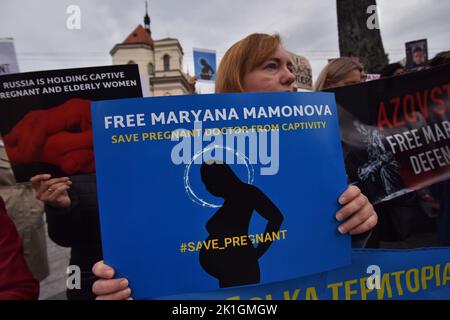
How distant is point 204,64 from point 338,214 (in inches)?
140

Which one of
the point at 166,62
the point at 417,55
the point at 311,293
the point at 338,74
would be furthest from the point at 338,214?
the point at 166,62

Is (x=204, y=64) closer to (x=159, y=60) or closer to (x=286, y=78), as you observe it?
(x=286, y=78)

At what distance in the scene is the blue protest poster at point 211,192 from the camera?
82 cm

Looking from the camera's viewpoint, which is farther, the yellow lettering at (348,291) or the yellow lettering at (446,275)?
the yellow lettering at (446,275)

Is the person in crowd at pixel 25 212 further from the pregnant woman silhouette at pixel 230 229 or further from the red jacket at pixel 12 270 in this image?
the pregnant woman silhouette at pixel 230 229

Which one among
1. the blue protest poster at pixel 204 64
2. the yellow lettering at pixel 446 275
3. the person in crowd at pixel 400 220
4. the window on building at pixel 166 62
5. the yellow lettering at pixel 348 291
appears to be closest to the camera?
the yellow lettering at pixel 348 291

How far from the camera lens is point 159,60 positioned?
124 feet

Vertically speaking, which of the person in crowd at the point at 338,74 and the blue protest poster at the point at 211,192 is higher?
the person in crowd at the point at 338,74

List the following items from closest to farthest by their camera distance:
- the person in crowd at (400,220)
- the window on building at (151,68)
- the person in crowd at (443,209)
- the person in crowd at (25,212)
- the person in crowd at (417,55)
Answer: the person in crowd at (400,220) → the person in crowd at (443,209) → the person in crowd at (25,212) → the person in crowd at (417,55) → the window on building at (151,68)

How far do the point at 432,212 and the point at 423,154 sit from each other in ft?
1.85

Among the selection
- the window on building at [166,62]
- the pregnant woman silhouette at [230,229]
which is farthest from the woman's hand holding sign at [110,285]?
the window on building at [166,62]

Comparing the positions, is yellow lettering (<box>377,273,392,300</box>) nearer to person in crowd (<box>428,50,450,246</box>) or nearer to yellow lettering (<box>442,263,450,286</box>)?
yellow lettering (<box>442,263,450,286</box>)

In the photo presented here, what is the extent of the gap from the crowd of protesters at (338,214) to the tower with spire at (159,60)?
34.0m
